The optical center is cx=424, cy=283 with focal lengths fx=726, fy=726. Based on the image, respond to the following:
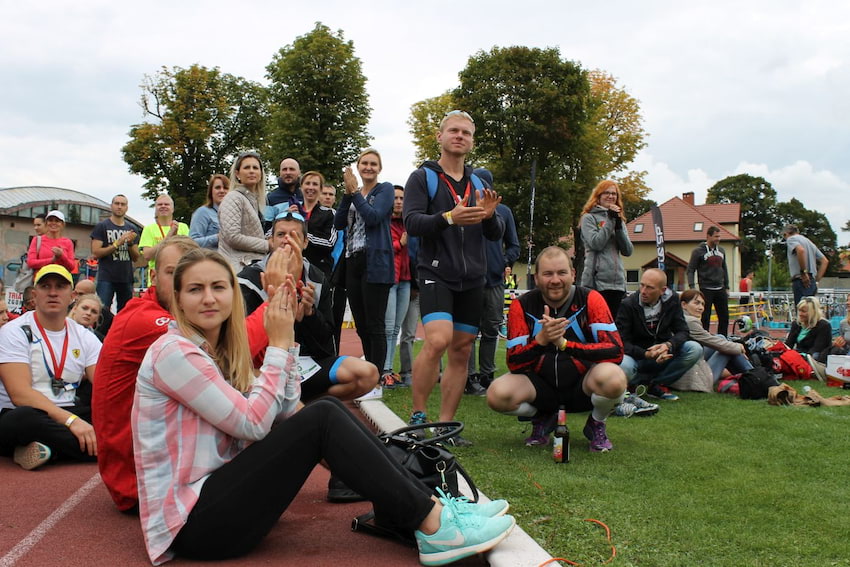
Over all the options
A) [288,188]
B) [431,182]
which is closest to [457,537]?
[431,182]

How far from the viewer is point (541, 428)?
526cm

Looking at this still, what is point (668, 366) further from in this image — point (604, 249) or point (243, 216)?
point (243, 216)

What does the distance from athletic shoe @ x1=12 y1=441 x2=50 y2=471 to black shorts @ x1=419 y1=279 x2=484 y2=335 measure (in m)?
2.67

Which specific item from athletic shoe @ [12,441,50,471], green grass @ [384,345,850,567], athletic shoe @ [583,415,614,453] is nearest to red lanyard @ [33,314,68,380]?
athletic shoe @ [12,441,50,471]

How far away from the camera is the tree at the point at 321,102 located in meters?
37.1

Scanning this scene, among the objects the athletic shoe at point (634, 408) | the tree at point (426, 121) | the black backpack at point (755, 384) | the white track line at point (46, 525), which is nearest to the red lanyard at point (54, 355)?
the white track line at point (46, 525)

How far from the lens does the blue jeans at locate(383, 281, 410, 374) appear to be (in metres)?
8.23

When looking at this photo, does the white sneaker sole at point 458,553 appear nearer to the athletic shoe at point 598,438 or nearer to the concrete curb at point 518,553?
the concrete curb at point 518,553

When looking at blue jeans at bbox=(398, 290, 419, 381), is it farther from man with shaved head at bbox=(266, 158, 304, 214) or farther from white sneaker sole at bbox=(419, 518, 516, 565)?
white sneaker sole at bbox=(419, 518, 516, 565)

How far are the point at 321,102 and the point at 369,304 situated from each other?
107 feet

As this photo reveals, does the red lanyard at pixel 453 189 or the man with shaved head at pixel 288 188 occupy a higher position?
the man with shaved head at pixel 288 188

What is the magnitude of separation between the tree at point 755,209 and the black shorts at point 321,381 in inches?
3699

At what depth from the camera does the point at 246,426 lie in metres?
2.86

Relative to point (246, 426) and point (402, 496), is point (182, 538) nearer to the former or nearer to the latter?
point (246, 426)
